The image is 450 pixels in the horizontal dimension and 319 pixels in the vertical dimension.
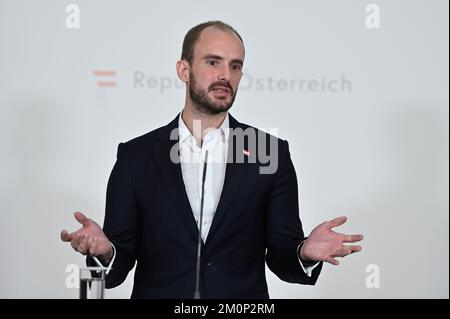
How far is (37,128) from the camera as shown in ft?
12.5

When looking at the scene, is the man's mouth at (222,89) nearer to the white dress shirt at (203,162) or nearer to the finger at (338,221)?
the white dress shirt at (203,162)

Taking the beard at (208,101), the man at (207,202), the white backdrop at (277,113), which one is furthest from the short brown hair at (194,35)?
the white backdrop at (277,113)

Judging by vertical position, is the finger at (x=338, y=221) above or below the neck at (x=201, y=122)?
below

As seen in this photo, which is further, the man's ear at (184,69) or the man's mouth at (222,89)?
the man's ear at (184,69)

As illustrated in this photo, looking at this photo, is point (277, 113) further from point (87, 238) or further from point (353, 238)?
point (87, 238)

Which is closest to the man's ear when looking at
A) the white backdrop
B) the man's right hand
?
the white backdrop

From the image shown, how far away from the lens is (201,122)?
9.66 feet

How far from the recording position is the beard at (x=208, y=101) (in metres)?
2.87

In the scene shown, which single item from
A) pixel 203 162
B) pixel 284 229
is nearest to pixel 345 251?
pixel 284 229

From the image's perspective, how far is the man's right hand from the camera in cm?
216

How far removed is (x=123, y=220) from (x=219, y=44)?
0.81 m

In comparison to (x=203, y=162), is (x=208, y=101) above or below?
above
